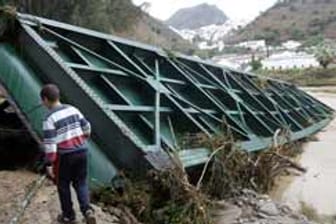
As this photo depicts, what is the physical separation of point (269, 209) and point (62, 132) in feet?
10.2

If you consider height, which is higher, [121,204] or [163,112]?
[163,112]

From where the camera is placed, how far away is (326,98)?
142 ft

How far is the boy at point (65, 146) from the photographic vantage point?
5.62 m

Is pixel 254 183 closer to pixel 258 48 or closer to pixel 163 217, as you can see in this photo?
pixel 163 217

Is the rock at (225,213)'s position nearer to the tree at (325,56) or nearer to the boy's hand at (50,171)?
the boy's hand at (50,171)

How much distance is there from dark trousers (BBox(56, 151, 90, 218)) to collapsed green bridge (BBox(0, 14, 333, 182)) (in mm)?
1399

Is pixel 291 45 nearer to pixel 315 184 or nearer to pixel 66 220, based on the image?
pixel 315 184

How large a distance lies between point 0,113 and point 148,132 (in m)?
3.59

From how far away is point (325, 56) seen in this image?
3031 inches

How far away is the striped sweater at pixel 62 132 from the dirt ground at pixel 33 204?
803mm

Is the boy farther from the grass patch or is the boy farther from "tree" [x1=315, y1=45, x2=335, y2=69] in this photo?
"tree" [x1=315, y1=45, x2=335, y2=69]

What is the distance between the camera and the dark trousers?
5.77m

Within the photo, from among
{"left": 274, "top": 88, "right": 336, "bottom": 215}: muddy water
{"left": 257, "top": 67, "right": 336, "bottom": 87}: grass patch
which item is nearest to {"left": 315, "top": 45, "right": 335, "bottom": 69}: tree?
{"left": 257, "top": 67, "right": 336, "bottom": 87}: grass patch

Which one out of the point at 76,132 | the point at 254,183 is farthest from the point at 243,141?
the point at 76,132
